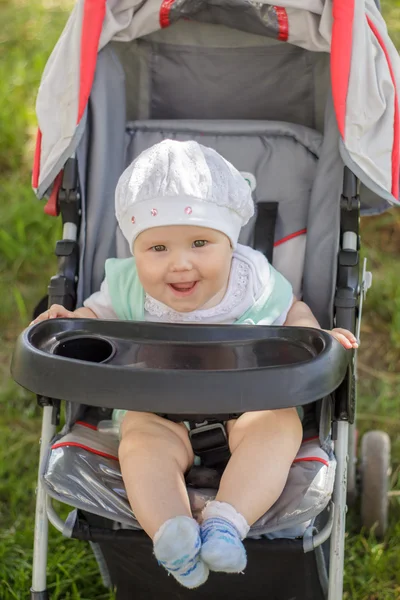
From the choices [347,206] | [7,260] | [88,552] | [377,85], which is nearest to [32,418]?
[88,552]

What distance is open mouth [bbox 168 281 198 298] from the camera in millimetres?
2082

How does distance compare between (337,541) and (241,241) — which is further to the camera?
(241,241)

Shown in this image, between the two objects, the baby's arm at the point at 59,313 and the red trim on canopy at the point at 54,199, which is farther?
the red trim on canopy at the point at 54,199

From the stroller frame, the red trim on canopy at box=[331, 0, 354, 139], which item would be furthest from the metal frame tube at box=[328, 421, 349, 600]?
the red trim on canopy at box=[331, 0, 354, 139]

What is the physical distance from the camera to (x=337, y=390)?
2.01 metres

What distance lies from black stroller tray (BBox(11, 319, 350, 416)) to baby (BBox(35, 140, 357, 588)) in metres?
0.17

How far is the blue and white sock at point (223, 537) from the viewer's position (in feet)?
Result: 5.49

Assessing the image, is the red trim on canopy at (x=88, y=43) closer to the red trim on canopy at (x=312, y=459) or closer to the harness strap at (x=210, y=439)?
the harness strap at (x=210, y=439)

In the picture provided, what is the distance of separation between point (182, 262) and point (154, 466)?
0.47 m

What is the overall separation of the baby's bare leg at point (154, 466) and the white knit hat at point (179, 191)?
0.45 m

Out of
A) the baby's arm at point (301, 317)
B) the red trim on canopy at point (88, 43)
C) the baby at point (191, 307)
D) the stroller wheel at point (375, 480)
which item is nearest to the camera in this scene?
the baby at point (191, 307)

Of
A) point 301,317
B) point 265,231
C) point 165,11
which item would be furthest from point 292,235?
point 165,11

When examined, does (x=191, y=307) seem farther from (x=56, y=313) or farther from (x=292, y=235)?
(x=292, y=235)

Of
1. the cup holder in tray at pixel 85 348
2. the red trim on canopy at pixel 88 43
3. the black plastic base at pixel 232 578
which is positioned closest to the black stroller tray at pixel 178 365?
the cup holder in tray at pixel 85 348
